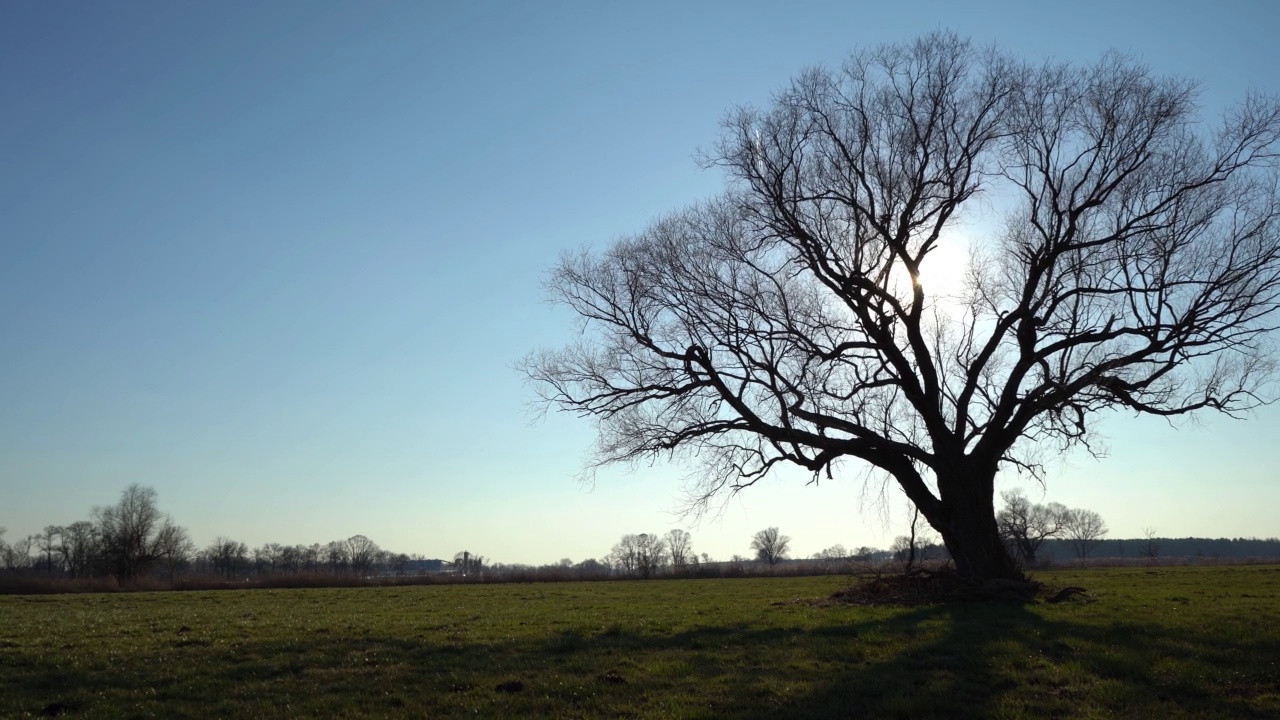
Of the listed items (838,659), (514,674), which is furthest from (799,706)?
(514,674)

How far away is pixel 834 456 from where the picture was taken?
2067 centimetres

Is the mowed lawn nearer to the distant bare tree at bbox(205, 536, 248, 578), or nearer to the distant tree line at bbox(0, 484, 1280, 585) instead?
the distant tree line at bbox(0, 484, 1280, 585)

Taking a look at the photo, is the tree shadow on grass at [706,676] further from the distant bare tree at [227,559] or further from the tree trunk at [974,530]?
the distant bare tree at [227,559]

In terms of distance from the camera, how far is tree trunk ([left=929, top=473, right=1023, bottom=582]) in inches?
768

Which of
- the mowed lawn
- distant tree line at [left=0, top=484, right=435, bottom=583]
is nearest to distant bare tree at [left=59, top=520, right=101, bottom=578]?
distant tree line at [left=0, top=484, right=435, bottom=583]

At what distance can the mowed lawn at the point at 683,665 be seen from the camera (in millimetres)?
8469

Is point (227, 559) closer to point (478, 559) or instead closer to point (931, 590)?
point (478, 559)

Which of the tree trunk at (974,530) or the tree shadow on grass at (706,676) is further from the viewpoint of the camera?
the tree trunk at (974,530)

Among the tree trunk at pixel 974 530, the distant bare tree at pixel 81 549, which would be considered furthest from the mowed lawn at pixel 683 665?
the distant bare tree at pixel 81 549

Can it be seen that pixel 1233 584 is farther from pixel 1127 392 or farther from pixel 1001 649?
pixel 1001 649

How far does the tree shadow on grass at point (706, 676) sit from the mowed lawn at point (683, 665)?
0.04 m

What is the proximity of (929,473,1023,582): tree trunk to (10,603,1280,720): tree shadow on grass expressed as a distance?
17.8 feet

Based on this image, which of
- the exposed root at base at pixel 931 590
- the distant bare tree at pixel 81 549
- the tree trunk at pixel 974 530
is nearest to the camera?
the exposed root at base at pixel 931 590

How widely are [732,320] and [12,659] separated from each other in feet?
50.8
